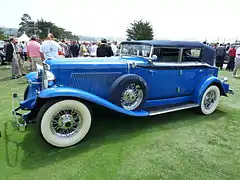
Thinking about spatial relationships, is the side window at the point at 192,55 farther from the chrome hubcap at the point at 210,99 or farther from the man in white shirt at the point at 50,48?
the man in white shirt at the point at 50,48

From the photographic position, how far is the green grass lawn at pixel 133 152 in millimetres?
2697

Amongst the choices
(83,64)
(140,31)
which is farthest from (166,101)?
(140,31)

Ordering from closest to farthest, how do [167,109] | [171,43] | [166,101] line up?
[167,109] → [171,43] → [166,101]

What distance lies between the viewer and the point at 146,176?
266 cm

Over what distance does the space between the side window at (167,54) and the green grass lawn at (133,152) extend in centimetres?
121

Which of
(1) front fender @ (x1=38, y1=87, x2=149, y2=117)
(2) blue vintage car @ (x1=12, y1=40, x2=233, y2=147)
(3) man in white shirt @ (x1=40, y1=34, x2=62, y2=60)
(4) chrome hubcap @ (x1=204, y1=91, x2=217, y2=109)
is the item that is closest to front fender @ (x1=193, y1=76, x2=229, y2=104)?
(2) blue vintage car @ (x1=12, y1=40, x2=233, y2=147)

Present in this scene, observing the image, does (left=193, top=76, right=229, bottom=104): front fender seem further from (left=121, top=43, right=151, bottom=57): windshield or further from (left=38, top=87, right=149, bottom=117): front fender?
(left=38, top=87, right=149, bottom=117): front fender

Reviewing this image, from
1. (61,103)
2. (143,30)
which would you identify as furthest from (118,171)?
(143,30)

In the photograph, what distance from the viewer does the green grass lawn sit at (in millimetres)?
2697

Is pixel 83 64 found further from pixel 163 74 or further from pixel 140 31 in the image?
pixel 140 31

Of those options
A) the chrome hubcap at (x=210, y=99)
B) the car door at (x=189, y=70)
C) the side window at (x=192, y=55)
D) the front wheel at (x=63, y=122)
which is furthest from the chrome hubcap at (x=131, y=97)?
the chrome hubcap at (x=210, y=99)

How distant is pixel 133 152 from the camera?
10.5 ft

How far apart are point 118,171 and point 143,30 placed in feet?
98.5

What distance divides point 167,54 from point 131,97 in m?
1.23
